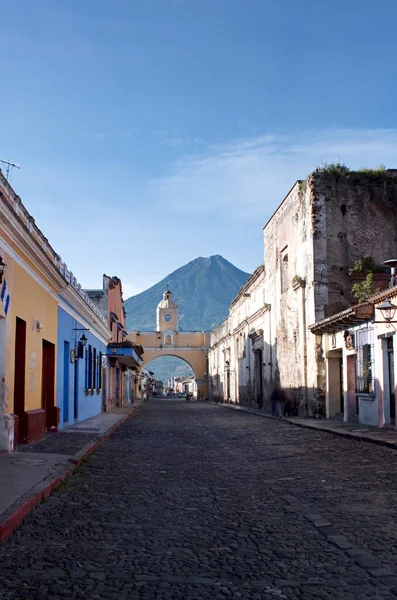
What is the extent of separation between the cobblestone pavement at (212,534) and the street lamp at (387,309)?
497 centimetres

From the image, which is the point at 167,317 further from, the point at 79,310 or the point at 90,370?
the point at 79,310

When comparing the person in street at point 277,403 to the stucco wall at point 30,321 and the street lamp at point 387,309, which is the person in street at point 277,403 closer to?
the street lamp at point 387,309

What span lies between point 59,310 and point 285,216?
1160cm

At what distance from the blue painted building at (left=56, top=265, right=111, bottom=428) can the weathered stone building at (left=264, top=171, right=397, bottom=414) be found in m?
7.18

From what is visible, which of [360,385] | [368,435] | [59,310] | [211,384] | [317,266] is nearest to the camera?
[368,435]

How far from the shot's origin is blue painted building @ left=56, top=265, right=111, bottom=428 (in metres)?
16.2

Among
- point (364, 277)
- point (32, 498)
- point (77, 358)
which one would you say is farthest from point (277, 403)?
point (32, 498)

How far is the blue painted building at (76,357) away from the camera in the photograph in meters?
16.2

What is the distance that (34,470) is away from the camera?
7.74m

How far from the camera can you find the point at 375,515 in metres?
5.51

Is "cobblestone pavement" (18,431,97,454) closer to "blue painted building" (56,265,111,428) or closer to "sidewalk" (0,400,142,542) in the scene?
"sidewalk" (0,400,142,542)

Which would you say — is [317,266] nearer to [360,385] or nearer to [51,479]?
[360,385]

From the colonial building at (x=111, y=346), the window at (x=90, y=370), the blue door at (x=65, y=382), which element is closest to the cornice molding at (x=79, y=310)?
the window at (x=90, y=370)

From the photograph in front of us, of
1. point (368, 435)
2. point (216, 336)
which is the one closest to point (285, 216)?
point (368, 435)
